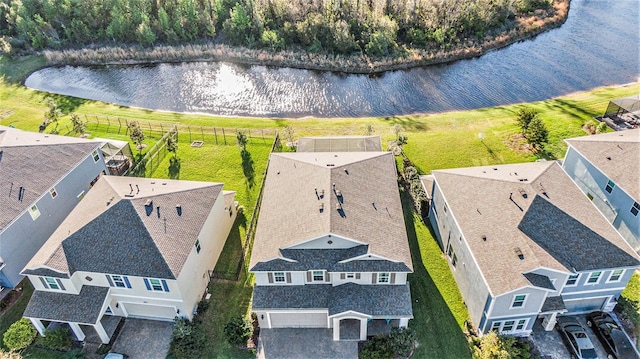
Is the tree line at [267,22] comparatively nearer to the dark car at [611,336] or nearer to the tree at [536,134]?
the tree at [536,134]

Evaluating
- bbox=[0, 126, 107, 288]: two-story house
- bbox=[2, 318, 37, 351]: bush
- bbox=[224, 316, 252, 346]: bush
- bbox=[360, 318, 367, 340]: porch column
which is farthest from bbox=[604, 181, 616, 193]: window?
bbox=[0, 126, 107, 288]: two-story house

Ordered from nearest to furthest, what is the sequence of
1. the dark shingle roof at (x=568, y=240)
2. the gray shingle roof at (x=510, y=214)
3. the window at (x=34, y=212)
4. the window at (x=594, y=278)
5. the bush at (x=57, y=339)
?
1. the gray shingle roof at (x=510, y=214)
2. the dark shingle roof at (x=568, y=240)
3. the window at (x=594, y=278)
4. the bush at (x=57, y=339)
5. the window at (x=34, y=212)

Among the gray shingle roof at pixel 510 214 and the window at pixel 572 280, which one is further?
the window at pixel 572 280

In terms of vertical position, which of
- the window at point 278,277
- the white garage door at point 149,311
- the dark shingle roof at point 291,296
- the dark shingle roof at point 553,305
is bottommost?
the white garage door at point 149,311

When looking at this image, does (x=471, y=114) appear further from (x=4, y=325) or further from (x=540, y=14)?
(x=4, y=325)

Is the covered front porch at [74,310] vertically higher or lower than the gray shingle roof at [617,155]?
lower

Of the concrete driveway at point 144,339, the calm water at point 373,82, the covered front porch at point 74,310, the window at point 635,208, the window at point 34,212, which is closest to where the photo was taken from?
the covered front porch at point 74,310

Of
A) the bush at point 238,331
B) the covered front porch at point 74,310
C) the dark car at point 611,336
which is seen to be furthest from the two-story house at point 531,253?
the covered front porch at point 74,310
